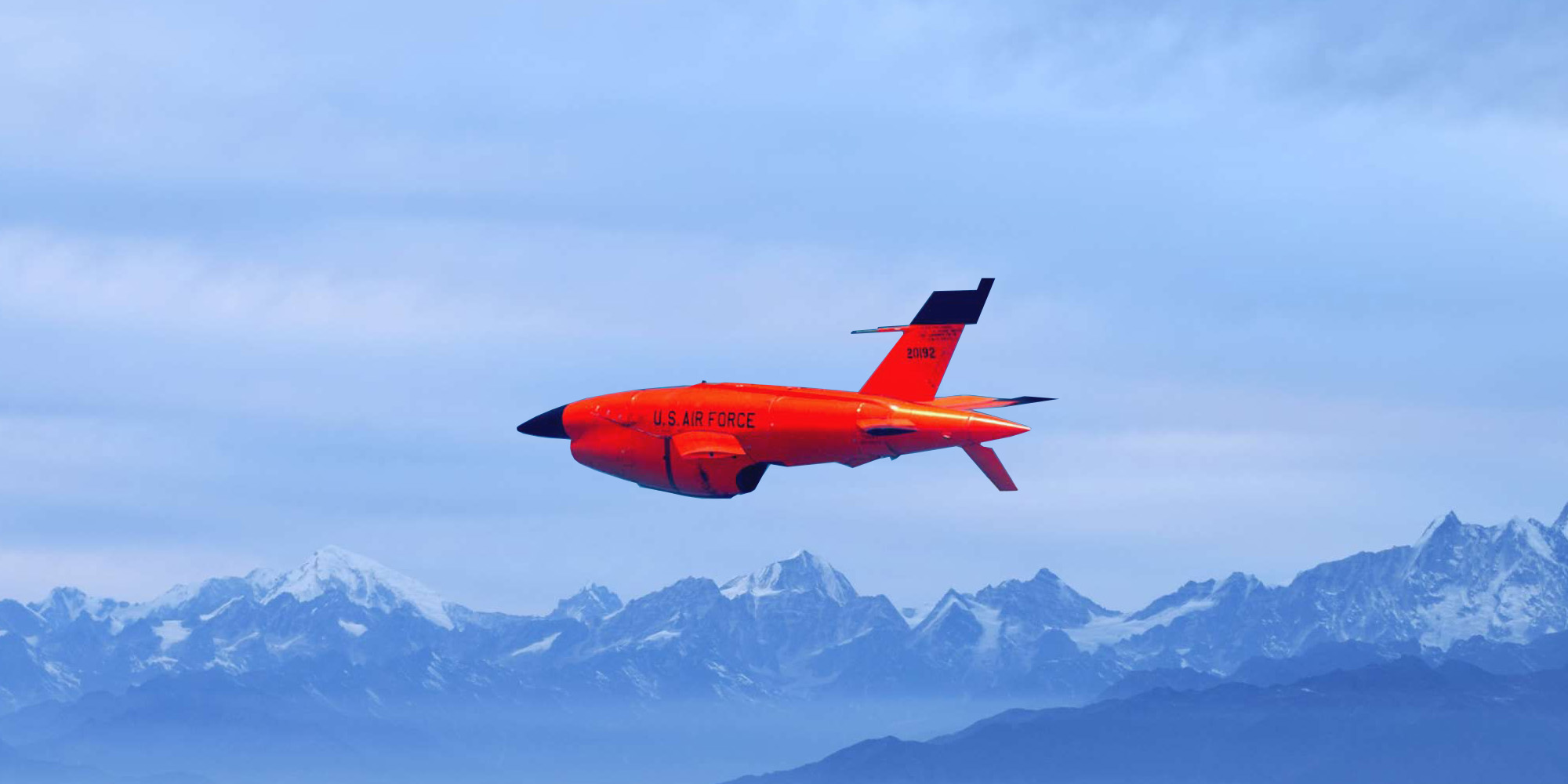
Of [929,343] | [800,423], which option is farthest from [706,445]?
[929,343]

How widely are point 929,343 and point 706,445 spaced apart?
16271mm

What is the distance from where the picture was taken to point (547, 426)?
14938cm

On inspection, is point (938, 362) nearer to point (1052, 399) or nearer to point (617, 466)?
point (1052, 399)

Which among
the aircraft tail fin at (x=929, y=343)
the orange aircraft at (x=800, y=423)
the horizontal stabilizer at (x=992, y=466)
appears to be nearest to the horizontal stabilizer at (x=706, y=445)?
the orange aircraft at (x=800, y=423)

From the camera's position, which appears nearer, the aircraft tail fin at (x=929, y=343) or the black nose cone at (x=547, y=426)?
the aircraft tail fin at (x=929, y=343)

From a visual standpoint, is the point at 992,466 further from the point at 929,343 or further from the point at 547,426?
the point at 547,426

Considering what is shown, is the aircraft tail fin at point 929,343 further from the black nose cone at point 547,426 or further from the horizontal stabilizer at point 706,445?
the black nose cone at point 547,426

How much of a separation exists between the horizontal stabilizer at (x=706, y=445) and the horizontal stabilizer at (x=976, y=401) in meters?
13.5

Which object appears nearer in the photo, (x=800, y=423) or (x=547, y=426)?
(x=800, y=423)

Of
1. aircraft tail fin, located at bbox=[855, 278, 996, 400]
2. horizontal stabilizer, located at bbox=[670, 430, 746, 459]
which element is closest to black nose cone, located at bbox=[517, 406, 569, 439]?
horizontal stabilizer, located at bbox=[670, 430, 746, 459]

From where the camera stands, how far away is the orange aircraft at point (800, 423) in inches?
5089

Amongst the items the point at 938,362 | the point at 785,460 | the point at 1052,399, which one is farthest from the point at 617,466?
the point at 1052,399

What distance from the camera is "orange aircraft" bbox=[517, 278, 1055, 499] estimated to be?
5089 inches

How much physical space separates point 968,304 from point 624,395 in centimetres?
2589
